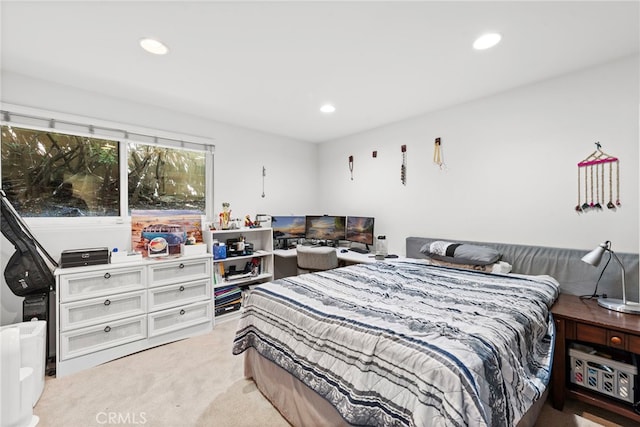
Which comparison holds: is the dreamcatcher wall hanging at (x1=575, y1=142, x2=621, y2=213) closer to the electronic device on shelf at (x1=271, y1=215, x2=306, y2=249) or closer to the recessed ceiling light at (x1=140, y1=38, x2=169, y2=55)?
the electronic device on shelf at (x1=271, y1=215, x2=306, y2=249)

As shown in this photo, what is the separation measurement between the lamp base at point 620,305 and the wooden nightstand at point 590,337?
0.03 meters

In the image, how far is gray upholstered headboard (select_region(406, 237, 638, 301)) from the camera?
1.99 meters

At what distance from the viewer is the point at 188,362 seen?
2.33m

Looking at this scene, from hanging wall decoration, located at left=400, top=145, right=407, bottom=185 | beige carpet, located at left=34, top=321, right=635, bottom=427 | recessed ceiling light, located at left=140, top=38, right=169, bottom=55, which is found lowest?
beige carpet, located at left=34, top=321, right=635, bottom=427

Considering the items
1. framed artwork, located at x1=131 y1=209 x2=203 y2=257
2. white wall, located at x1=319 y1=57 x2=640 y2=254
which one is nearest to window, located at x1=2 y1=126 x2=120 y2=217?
framed artwork, located at x1=131 y1=209 x2=203 y2=257

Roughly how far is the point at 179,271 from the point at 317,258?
1.49 meters

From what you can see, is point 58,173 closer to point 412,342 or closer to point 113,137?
point 113,137

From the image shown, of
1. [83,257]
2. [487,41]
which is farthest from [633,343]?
[83,257]

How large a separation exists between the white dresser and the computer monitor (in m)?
1.90

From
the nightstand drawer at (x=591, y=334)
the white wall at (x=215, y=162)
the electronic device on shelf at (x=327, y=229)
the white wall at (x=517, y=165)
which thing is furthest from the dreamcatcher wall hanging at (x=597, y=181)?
the white wall at (x=215, y=162)

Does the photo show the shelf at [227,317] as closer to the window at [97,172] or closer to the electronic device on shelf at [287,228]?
the electronic device on shelf at [287,228]

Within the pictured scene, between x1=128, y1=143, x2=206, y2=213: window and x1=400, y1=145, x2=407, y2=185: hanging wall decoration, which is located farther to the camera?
x1=400, y1=145, x2=407, y2=185: hanging wall decoration

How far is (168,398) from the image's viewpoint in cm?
187

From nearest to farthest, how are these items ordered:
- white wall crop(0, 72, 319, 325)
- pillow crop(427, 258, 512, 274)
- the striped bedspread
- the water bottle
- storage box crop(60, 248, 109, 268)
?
the striped bedspread
storage box crop(60, 248, 109, 268)
white wall crop(0, 72, 319, 325)
pillow crop(427, 258, 512, 274)
the water bottle
